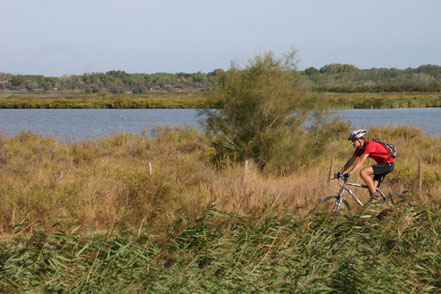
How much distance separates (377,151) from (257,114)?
8.17 m

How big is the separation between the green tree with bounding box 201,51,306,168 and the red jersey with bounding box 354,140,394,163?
7.17 meters

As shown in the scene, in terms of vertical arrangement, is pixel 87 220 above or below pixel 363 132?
below

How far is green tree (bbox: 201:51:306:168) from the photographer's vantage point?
16422mm

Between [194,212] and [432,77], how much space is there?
16222 centimetres

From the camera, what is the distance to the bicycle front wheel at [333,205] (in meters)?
8.30

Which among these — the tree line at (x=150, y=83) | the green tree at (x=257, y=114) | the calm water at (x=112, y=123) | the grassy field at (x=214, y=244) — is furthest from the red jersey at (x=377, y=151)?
the tree line at (x=150, y=83)

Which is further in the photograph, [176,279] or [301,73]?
[301,73]

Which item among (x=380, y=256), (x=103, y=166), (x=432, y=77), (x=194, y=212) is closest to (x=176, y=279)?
(x=194, y=212)

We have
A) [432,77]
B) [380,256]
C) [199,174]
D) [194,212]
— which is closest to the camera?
[380,256]

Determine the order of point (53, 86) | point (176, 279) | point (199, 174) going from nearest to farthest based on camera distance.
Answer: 1. point (176, 279)
2. point (199, 174)
3. point (53, 86)

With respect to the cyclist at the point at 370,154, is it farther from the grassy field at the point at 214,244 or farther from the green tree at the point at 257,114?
the green tree at the point at 257,114

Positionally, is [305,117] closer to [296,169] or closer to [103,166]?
[296,169]

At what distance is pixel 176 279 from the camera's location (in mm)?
5867

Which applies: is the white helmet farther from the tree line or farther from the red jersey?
the tree line
